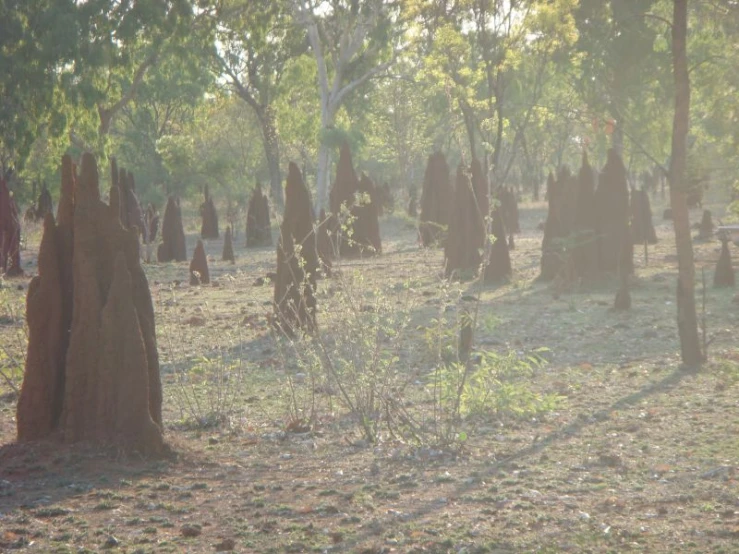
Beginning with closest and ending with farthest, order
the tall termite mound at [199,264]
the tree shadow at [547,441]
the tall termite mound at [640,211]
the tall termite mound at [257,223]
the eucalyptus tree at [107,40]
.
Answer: the tree shadow at [547,441]
the eucalyptus tree at [107,40]
the tall termite mound at [199,264]
the tall termite mound at [640,211]
the tall termite mound at [257,223]

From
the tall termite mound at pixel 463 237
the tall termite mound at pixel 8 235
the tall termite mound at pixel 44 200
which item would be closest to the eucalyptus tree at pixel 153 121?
the tall termite mound at pixel 44 200

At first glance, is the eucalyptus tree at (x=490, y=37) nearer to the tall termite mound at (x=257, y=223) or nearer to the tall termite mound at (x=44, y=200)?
the tall termite mound at (x=257, y=223)

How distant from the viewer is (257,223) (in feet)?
113

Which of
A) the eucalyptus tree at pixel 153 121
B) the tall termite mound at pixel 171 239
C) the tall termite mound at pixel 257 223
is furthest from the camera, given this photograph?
the eucalyptus tree at pixel 153 121

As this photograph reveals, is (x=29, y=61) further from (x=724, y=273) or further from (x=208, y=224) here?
(x=208, y=224)

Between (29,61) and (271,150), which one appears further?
(271,150)

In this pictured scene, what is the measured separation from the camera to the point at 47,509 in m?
6.48

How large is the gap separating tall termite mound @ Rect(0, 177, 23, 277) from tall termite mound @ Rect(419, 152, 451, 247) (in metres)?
9.08

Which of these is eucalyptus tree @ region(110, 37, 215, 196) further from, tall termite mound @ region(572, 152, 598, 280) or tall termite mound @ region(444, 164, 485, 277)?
tall termite mound @ region(572, 152, 598, 280)

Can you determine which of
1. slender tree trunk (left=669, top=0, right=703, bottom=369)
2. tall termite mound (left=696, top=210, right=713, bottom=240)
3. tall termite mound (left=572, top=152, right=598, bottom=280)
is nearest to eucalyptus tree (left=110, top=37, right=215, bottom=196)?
tall termite mound (left=696, top=210, right=713, bottom=240)

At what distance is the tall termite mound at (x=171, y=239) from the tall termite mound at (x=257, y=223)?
559 centimetres

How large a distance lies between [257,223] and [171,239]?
621 cm

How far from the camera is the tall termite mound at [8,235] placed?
21.9m

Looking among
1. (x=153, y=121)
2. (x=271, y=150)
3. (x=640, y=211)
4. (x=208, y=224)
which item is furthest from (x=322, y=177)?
(x=153, y=121)
